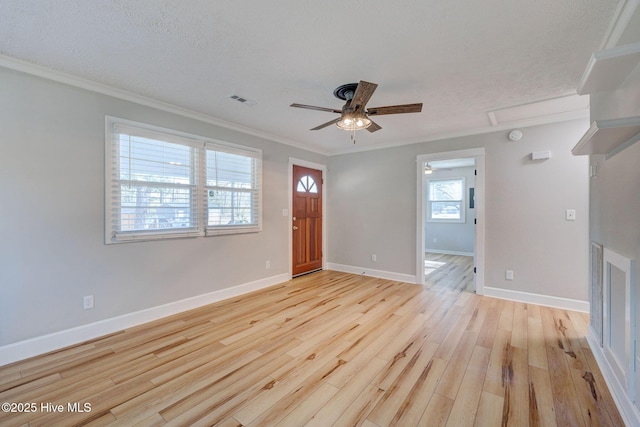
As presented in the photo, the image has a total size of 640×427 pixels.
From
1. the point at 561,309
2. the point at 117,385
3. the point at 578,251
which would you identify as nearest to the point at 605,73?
the point at 578,251

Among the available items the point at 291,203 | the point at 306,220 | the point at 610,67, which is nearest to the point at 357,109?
the point at 610,67

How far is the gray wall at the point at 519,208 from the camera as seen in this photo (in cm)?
328

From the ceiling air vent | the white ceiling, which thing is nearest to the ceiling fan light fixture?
the white ceiling

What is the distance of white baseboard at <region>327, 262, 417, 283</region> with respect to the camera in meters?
4.57

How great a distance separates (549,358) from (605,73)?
217 centimetres

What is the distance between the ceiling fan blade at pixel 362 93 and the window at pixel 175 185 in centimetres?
220

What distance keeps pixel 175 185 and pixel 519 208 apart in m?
4.53

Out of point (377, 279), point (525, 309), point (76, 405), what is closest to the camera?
point (76, 405)

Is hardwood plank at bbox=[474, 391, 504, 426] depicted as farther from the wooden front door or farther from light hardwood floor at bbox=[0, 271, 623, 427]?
the wooden front door

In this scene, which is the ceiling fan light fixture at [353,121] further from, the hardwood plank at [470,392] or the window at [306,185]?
the window at [306,185]

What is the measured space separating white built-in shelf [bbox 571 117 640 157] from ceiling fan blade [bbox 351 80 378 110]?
1290mm

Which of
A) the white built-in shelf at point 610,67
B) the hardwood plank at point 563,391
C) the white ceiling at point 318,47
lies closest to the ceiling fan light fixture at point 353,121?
the white ceiling at point 318,47

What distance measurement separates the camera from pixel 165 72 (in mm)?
2377

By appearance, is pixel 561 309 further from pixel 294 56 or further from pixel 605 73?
pixel 294 56
